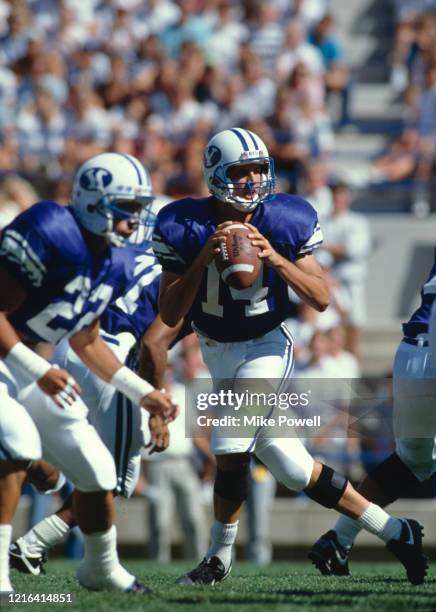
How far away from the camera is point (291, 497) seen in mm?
10023

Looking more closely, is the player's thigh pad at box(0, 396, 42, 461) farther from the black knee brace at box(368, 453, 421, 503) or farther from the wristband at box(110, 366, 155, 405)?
the black knee brace at box(368, 453, 421, 503)

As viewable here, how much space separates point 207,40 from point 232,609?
8.75 meters

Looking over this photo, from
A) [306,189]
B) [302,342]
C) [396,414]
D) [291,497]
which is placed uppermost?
[396,414]

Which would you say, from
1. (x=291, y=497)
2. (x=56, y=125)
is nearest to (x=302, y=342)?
(x=291, y=497)

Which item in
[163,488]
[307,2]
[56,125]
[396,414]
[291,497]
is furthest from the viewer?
[307,2]

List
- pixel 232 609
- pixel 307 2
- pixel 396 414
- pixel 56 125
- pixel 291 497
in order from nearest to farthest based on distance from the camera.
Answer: pixel 232 609, pixel 396 414, pixel 291 497, pixel 56 125, pixel 307 2

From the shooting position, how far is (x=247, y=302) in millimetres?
5465

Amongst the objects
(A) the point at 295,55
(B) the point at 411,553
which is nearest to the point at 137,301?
(B) the point at 411,553

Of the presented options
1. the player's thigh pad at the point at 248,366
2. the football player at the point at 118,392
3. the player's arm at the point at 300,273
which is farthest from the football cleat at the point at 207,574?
the player's arm at the point at 300,273

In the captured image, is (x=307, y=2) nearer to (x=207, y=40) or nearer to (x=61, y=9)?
(x=207, y=40)

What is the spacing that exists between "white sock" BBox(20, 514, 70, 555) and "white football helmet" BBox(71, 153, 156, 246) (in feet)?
5.16

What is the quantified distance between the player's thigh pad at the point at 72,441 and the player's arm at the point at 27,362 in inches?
2.7

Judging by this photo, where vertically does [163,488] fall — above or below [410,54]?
below

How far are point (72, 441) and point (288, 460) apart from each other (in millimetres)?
1069
